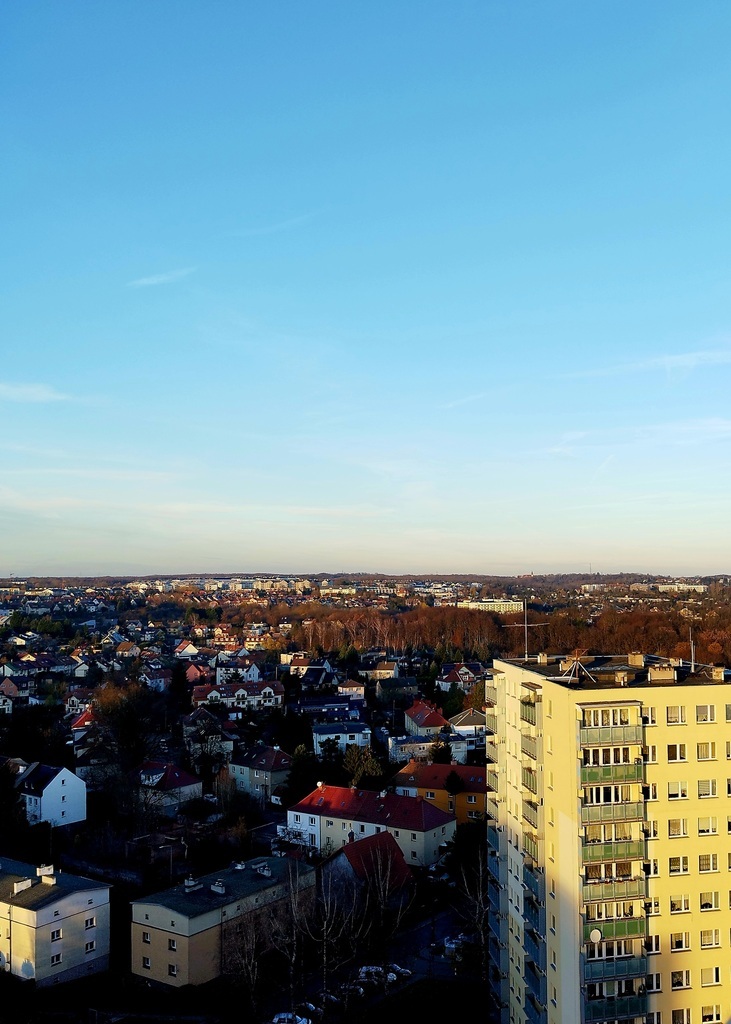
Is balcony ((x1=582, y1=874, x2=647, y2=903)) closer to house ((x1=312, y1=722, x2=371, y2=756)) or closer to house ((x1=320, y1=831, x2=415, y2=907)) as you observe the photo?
house ((x1=320, y1=831, x2=415, y2=907))

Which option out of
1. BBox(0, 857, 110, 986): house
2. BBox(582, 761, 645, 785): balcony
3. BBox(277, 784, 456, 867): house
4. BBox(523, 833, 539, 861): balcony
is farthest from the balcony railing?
BBox(277, 784, 456, 867): house

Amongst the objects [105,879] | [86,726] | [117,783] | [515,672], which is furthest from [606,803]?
[86,726]

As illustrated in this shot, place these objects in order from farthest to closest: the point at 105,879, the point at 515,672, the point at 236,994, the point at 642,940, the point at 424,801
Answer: the point at 424,801, the point at 105,879, the point at 236,994, the point at 515,672, the point at 642,940

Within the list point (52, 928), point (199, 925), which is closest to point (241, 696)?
point (52, 928)

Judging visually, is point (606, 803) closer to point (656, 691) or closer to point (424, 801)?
point (656, 691)

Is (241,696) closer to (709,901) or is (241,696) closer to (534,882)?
(534,882)
